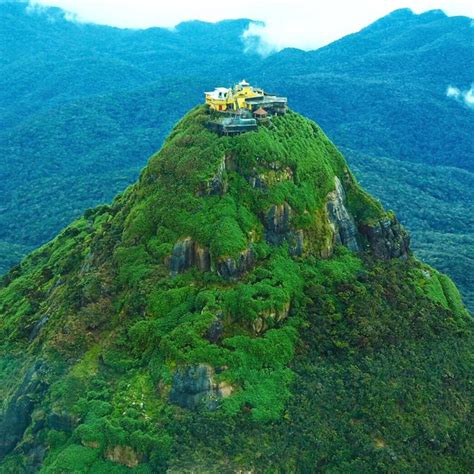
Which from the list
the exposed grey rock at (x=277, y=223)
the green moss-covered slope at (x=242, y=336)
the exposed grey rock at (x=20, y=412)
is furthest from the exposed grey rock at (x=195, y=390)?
the exposed grey rock at (x=277, y=223)

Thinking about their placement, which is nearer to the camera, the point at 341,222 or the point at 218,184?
the point at 218,184

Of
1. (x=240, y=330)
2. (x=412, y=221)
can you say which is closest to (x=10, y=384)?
(x=240, y=330)

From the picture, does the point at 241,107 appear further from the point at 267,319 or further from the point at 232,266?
the point at 267,319

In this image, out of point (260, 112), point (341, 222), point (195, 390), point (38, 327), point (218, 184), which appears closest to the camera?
point (195, 390)

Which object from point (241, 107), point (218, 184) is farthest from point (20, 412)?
point (241, 107)

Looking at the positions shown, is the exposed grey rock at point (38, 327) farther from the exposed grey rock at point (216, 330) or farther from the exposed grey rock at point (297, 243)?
the exposed grey rock at point (297, 243)
